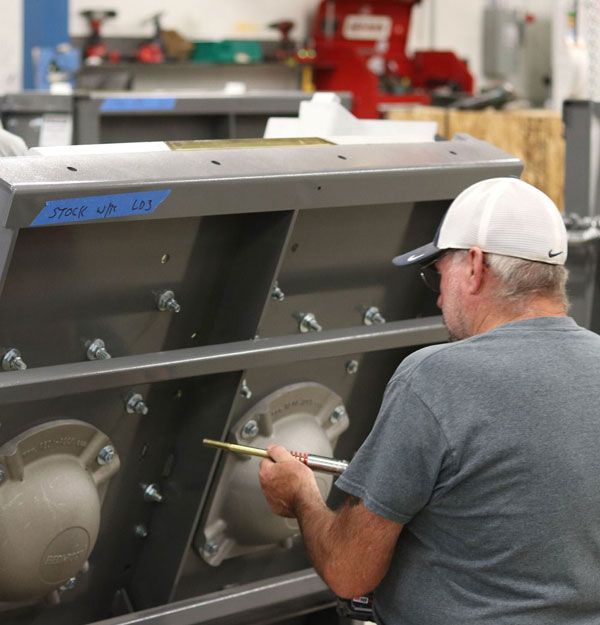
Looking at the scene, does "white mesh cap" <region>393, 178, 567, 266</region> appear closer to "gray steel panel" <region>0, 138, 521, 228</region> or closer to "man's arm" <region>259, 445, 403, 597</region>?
"gray steel panel" <region>0, 138, 521, 228</region>

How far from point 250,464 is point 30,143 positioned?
7.57ft

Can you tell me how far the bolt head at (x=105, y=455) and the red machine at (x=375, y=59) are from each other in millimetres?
6786

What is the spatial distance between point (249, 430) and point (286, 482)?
32 centimetres

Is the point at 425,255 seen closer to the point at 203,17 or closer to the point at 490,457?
the point at 490,457

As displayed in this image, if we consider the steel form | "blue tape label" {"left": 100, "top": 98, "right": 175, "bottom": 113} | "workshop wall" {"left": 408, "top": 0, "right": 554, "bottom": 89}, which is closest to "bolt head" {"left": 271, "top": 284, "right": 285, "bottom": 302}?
the steel form

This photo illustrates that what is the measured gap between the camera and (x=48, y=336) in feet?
6.10

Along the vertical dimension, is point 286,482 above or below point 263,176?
below

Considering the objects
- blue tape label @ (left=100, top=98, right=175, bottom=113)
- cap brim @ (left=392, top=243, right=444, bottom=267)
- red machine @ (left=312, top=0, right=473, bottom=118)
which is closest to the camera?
cap brim @ (left=392, top=243, right=444, bottom=267)

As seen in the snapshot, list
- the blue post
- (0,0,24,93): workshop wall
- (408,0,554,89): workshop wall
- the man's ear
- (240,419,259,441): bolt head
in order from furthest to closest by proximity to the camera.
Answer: (408,0,554,89): workshop wall < the blue post < (0,0,24,93): workshop wall < (240,419,259,441): bolt head < the man's ear

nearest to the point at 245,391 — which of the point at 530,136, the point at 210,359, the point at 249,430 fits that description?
the point at 249,430

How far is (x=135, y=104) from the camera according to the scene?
4.09 m

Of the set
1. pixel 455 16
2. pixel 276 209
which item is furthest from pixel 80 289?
pixel 455 16

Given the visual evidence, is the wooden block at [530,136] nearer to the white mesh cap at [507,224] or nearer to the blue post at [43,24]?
the blue post at [43,24]

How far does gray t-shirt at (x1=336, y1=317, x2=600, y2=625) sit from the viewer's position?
160 centimetres
